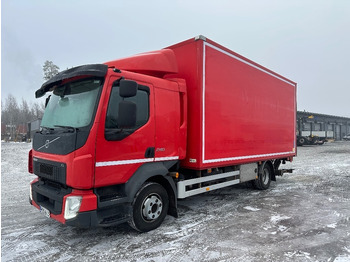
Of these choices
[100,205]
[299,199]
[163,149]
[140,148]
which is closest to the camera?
[100,205]

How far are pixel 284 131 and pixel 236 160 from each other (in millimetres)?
3081

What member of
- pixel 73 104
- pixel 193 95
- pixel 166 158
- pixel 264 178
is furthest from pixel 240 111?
pixel 73 104

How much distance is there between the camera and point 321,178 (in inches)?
362

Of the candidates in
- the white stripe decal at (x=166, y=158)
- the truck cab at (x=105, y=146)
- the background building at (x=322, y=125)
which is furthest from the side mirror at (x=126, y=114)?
the background building at (x=322, y=125)

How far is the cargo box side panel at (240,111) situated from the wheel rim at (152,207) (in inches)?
47.2

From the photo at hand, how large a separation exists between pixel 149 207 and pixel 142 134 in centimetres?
128

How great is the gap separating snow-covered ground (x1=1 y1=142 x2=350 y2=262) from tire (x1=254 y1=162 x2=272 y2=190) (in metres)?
0.87

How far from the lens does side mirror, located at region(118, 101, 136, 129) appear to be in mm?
3350

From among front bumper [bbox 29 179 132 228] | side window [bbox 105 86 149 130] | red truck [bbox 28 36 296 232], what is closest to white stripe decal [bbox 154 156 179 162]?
red truck [bbox 28 36 296 232]

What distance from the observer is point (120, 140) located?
363 cm

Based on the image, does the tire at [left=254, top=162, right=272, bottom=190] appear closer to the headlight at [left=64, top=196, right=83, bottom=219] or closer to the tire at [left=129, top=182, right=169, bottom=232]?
the tire at [left=129, top=182, right=169, bottom=232]

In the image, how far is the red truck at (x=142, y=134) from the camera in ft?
11.1

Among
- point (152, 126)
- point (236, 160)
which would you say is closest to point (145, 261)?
point (152, 126)

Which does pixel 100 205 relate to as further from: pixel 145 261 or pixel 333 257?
pixel 333 257
